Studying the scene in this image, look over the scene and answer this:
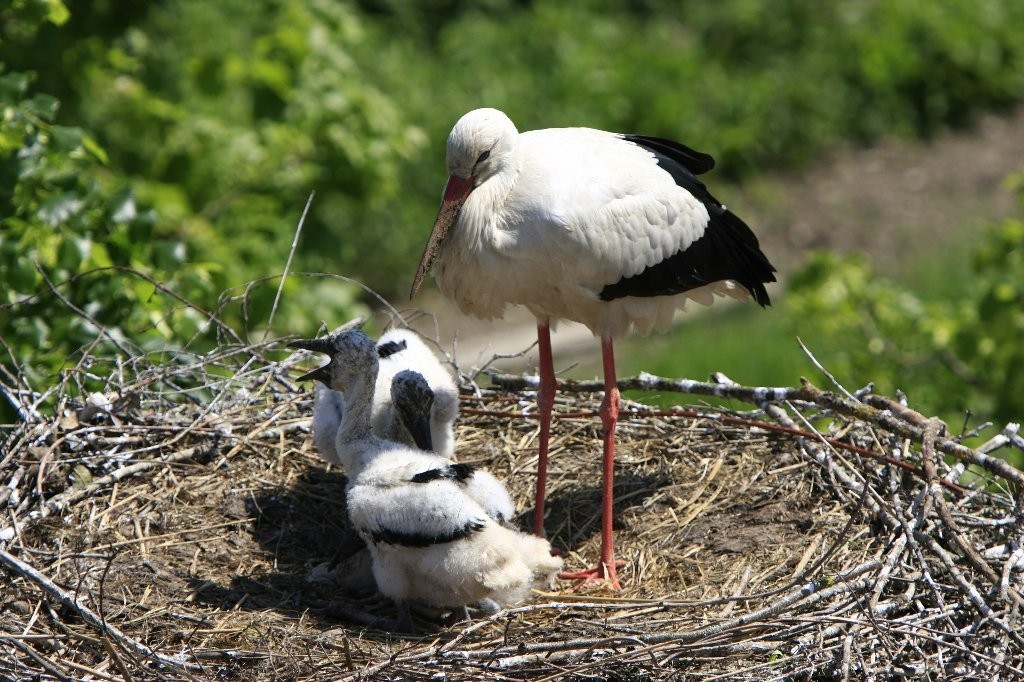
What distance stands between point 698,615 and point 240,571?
1.87 meters

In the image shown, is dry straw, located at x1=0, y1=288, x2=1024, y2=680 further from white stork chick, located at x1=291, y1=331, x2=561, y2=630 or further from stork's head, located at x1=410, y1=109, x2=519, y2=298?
stork's head, located at x1=410, y1=109, x2=519, y2=298

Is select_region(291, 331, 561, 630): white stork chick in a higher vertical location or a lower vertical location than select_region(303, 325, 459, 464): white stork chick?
lower

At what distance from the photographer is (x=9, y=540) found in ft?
16.7

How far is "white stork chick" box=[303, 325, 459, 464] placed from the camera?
18.1 ft

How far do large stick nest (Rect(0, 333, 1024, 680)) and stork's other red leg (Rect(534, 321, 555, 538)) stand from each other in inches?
7.7

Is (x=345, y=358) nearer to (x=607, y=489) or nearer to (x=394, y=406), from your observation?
(x=394, y=406)

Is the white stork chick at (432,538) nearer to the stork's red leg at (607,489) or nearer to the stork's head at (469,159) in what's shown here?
the stork's red leg at (607,489)

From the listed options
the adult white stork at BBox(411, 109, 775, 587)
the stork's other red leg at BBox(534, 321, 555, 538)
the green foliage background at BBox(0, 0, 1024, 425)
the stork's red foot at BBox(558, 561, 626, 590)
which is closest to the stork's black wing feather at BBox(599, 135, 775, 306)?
the adult white stork at BBox(411, 109, 775, 587)

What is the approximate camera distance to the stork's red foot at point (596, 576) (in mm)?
5457

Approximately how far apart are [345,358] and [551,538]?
4.15 feet

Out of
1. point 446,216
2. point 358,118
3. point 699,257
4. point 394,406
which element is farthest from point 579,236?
point 358,118

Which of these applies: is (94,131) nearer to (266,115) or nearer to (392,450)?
(266,115)

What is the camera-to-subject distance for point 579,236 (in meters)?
5.24

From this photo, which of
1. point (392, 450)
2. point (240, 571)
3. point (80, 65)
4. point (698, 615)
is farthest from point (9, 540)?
point (80, 65)
